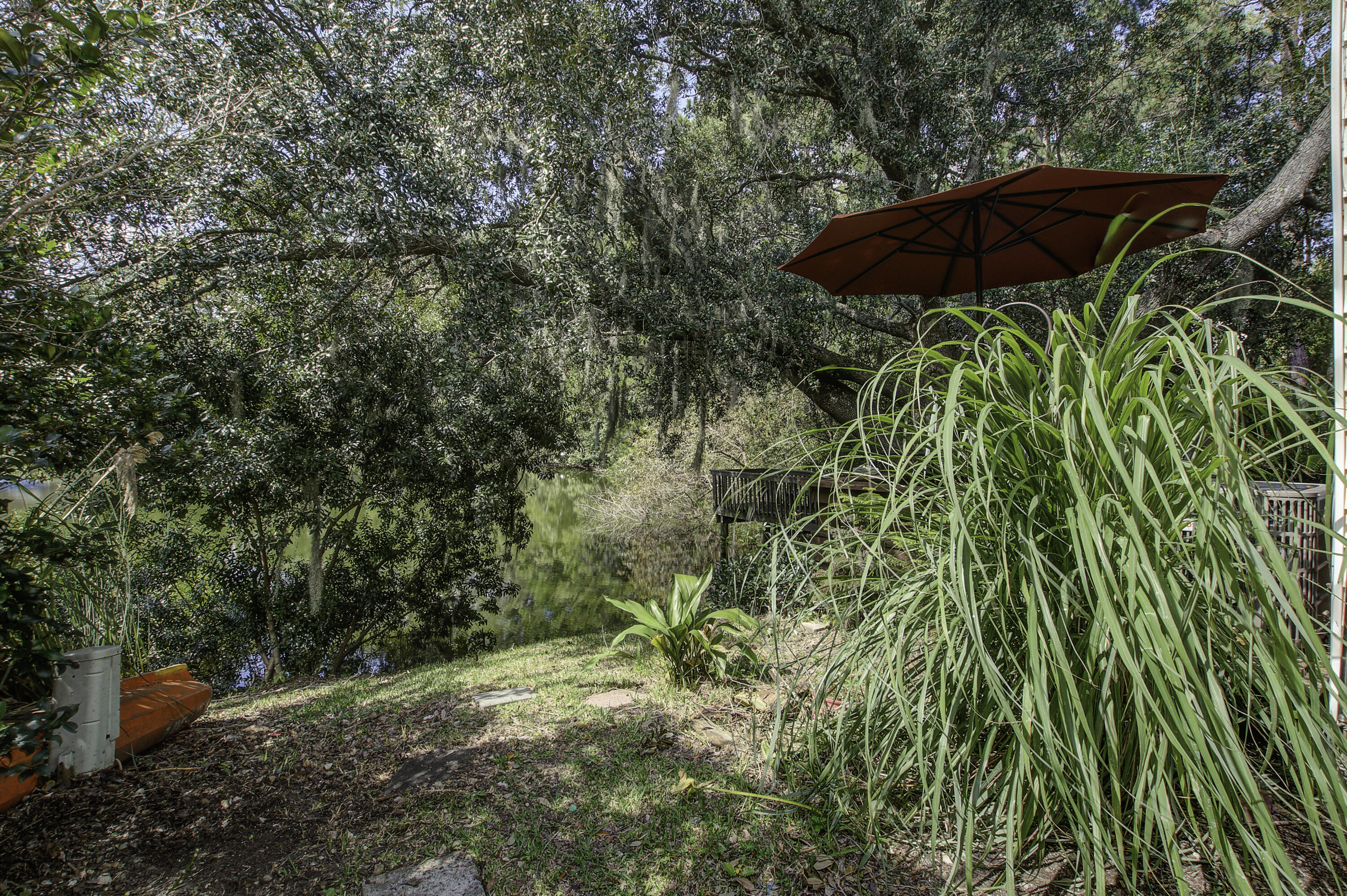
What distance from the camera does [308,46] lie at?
5621 millimetres

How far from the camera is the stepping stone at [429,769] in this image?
7.55 feet

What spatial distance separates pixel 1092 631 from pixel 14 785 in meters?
3.03

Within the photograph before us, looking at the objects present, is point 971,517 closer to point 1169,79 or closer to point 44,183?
point 44,183

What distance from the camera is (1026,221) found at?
3.29 metres

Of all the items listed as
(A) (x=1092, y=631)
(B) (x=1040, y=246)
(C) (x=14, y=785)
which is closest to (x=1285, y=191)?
(B) (x=1040, y=246)

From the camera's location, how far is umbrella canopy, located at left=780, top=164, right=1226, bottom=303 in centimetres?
286

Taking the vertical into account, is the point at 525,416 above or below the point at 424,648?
above

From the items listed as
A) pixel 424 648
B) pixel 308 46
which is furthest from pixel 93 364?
pixel 424 648

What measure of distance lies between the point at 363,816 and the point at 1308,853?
2567 mm

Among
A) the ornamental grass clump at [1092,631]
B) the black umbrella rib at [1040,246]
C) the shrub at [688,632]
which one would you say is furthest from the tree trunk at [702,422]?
the ornamental grass clump at [1092,631]

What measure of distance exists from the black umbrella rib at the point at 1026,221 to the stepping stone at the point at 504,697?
3384 millimetres

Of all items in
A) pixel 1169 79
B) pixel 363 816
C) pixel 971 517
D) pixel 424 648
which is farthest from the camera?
pixel 424 648

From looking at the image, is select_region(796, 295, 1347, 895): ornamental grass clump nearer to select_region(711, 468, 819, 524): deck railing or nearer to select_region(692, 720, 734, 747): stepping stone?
select_region(692, 720, 734, 747): stepping stone

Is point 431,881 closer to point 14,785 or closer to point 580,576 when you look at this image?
point 14,785
